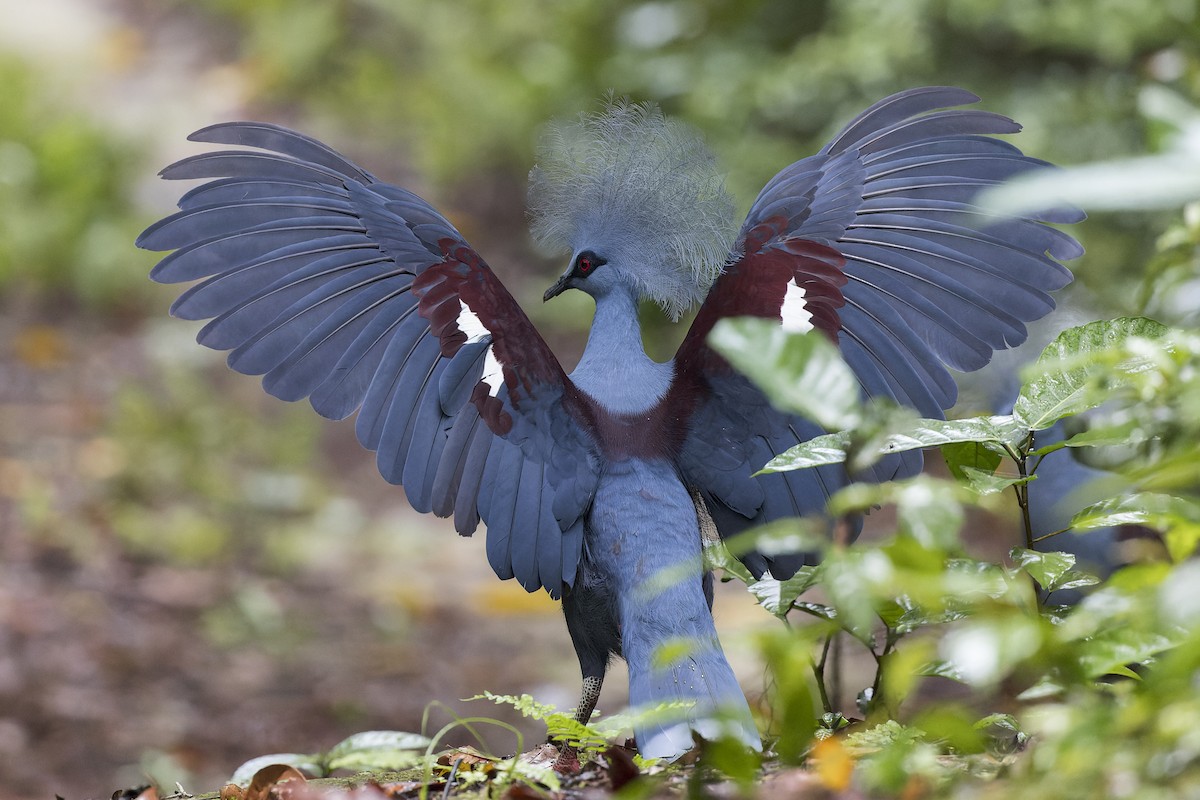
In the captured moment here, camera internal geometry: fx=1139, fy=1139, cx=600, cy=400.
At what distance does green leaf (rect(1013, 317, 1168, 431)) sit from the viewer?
1.52 metres

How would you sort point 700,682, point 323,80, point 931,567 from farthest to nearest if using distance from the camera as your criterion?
1. point 323,80
2. point 700,682
3. point 931,567

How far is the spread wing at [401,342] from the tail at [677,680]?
0.69ft

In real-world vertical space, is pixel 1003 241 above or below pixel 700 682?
above

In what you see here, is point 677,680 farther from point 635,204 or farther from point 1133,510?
point 635,204

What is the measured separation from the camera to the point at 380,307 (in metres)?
2.37

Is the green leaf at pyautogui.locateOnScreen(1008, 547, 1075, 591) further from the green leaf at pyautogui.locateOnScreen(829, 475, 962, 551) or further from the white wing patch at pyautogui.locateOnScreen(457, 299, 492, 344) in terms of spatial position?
the white wing patch at pyautogui.locateOnScreen(457, 299, 492, 344)

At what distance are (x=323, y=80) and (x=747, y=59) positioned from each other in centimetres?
375

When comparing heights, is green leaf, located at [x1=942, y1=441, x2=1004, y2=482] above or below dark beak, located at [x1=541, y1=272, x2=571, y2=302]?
below

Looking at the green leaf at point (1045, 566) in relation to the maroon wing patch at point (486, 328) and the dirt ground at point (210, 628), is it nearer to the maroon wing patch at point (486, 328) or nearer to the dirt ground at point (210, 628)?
the maroon wing patch at point (486, 328)

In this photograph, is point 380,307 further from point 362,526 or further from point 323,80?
point 323,80

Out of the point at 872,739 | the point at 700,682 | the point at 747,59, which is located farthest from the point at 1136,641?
the point at 747,59

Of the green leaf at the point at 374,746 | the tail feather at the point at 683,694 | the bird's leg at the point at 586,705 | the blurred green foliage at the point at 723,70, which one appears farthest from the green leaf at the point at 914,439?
the blurred green foliage at the point at 723,70

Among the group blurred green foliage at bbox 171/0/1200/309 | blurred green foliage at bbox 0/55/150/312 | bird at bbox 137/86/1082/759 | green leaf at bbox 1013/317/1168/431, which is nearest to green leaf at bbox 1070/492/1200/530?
green leaf at bbox 1013/317/1168/431

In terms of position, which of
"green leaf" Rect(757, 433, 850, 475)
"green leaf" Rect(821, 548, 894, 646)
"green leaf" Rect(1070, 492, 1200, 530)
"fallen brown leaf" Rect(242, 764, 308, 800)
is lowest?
"fallen brown leaf" Rect(242, 764, 308, 800)
